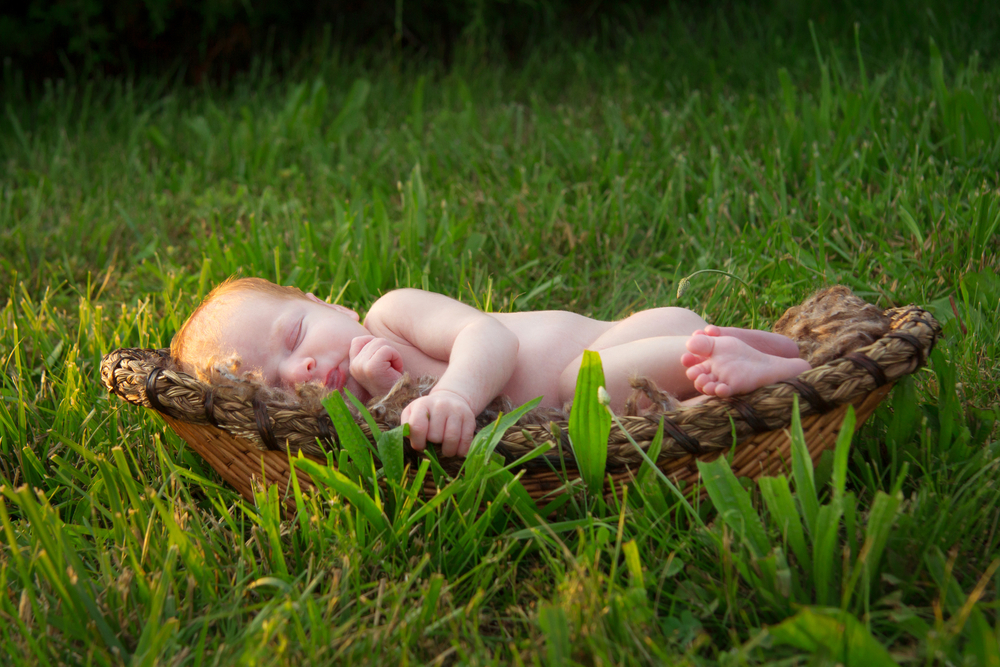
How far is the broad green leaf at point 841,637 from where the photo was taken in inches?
35.6

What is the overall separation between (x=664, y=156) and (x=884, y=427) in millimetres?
1748

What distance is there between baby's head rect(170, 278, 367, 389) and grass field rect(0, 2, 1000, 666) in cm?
23

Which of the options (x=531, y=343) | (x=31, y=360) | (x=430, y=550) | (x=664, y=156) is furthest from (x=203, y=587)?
(x=664, y=156)

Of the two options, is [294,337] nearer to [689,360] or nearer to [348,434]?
[348,434]

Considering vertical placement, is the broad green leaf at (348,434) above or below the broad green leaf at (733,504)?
below

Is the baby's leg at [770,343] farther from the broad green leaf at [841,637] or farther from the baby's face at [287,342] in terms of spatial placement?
the baby's face at [287,342]

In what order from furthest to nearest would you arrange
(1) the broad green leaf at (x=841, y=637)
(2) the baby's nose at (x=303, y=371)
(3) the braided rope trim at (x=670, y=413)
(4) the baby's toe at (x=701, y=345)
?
(2) the baby's nose at (x=303, y=371) → (4) the baby's toe at (x=701, y=345) → (3) the braided rope trim at (x=670, y=413) → (1) the broad green leaf at (x=841, y=637)

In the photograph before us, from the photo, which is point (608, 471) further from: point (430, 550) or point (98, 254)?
point (98, 254)

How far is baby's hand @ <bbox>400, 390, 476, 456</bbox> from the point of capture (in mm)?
1282

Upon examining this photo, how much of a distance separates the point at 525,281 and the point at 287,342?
954mm

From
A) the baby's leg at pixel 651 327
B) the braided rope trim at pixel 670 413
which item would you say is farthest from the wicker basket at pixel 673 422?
the baby's leg at pixel 651 327

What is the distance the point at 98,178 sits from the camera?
11.5 feet

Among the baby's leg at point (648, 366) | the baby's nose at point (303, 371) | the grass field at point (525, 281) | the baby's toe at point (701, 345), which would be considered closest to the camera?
the grass field at point (525, 281)

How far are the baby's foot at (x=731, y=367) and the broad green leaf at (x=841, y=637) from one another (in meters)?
0.44
